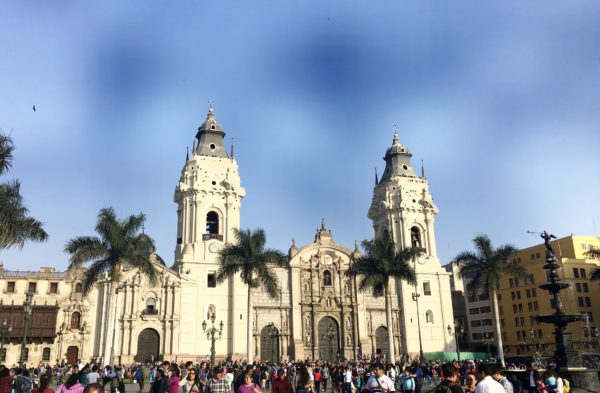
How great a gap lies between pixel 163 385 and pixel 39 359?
4209 cm

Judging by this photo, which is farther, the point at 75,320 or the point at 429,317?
the point at 429,317

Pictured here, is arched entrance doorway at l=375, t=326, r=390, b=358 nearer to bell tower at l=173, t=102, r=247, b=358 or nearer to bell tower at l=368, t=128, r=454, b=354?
bell tower at l=368, t=128, r=454, b=354

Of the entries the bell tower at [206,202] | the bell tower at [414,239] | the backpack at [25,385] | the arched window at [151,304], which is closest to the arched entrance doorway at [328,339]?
the bell tower at [414,239]

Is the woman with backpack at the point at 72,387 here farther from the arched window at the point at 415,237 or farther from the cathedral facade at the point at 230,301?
the arched window at the point at 415,237

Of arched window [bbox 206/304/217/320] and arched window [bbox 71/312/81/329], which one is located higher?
arched window [bbox 206/304/217/320]

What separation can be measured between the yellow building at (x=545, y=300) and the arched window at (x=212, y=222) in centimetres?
3575

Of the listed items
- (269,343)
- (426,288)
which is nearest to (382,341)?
(426,288)

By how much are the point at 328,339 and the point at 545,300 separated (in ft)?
93.4

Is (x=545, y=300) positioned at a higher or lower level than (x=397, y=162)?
lower

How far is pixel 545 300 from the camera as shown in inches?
2653

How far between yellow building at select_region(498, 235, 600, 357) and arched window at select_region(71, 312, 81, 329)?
48.1 meters

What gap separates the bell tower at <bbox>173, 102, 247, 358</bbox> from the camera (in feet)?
179

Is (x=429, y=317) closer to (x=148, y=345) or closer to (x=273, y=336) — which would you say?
(x=273, y=336)

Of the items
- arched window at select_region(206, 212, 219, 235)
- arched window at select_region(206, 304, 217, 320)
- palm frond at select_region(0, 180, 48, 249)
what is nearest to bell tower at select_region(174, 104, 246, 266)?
arched window at select_region(206, 212, 219, 235)
